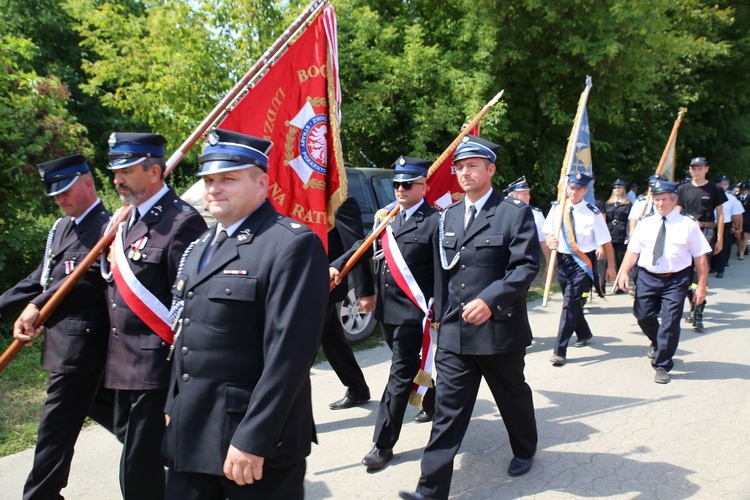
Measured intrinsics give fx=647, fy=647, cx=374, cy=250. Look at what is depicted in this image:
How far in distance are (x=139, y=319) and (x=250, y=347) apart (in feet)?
3.43

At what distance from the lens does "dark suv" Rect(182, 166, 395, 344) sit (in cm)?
730

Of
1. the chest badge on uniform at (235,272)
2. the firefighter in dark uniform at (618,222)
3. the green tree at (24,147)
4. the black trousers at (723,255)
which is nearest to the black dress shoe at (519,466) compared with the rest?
the chest badge on uniform at (235,272)

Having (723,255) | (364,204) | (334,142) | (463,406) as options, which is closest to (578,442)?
(463,406)

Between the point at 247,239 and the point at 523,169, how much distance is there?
552 inches

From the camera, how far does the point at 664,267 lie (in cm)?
642

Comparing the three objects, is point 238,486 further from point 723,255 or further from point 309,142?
point 723,255

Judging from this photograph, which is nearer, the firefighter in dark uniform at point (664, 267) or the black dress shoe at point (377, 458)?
the black dress shoe at point (377, 458)

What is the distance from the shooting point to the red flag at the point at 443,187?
5.72m

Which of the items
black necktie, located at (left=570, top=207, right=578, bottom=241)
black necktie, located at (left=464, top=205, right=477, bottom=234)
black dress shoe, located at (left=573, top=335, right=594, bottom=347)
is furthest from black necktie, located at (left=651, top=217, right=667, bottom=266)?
black necktie, located at (left=464, top=205, right=477, bottom=234)

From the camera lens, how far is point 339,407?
5527 mm

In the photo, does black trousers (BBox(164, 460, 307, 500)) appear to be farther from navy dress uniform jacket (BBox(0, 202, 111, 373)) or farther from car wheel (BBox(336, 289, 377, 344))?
car wheel (BBox(336, 289, 377, 344))

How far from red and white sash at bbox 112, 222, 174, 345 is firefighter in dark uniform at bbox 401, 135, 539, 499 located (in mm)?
1635

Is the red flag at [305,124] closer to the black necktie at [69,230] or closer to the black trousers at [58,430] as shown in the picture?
the black necktie at [69,230]

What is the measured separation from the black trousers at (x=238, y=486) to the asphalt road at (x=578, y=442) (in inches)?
61.5
